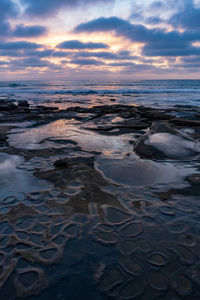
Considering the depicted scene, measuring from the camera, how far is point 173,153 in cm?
416

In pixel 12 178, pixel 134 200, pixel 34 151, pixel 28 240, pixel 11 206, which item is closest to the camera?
pixel 28 240

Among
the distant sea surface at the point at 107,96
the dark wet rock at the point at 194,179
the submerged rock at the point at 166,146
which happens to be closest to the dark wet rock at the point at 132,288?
the dark wet rock at the point at 194,179

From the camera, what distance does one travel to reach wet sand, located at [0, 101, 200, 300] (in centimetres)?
150

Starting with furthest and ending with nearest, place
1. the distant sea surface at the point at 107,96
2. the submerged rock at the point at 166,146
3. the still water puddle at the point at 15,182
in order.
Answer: the distant sea surface at the point at 107,96
the submerged rock at the point at 166,146
the still water puddle at the point at 15,182

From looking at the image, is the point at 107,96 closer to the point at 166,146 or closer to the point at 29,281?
the point at 166,146

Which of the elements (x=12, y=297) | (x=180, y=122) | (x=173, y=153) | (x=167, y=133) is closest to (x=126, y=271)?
(x=12, y=297)

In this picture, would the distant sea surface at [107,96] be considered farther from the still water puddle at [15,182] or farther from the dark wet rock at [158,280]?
the dark wet rock at [158,280]

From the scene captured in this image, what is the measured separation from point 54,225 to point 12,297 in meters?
0.77

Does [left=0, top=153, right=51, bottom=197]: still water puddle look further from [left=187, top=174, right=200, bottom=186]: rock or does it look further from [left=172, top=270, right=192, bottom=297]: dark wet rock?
[left=187, top=174, right=200, bottom=186]: rock

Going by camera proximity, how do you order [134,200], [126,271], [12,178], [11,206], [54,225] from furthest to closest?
[12,178] < [134,200] < [11,206] < [54,225] < [126,271]

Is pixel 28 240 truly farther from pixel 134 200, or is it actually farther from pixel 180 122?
pixel 180 122

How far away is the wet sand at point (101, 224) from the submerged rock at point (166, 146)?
0.04m

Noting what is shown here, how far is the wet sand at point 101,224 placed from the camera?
1500 millimetres

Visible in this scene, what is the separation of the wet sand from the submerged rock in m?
0.04
